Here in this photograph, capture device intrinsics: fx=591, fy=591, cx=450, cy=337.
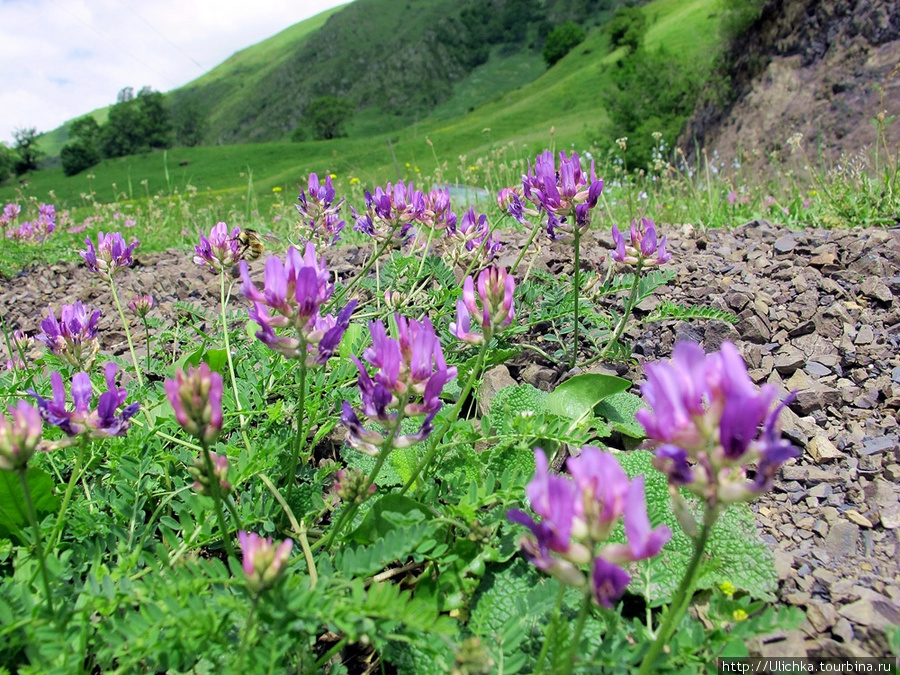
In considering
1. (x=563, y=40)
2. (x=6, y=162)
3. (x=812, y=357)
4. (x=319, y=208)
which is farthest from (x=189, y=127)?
(x=812, y=357)

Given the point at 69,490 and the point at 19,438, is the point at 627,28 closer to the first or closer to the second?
the point at 69,490

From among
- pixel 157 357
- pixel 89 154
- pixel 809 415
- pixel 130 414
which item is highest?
pixel 89 154

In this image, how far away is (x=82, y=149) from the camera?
63625 mm

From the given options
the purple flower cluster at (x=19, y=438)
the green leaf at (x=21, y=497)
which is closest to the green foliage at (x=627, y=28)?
the green leaf at (x=21, y=497)

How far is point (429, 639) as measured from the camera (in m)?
1.18

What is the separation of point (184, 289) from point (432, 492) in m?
3.13

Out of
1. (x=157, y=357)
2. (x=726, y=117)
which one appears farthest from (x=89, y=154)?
(x=157, y=357)

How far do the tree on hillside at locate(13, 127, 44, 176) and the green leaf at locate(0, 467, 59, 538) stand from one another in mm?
72987

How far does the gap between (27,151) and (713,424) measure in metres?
81.0

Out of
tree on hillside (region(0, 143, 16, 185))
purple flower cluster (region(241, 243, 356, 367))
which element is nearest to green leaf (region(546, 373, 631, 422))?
purple flower cluster (region(241, 243, 356, 367))

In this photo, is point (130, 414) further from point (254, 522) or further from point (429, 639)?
point (429, 639)

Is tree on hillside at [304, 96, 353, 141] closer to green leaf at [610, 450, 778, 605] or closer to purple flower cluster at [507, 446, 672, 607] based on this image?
green leaf at [610, 450, 778, 605]

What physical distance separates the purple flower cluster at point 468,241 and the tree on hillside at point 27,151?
7247 centimetres

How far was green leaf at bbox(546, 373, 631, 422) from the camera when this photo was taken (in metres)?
2.11
